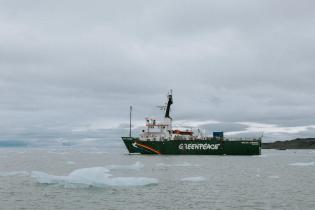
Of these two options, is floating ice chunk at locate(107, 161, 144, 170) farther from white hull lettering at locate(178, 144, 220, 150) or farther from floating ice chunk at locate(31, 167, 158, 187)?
white hull lettering at locate(178, 144, 220, 150)

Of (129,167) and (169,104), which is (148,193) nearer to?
(129,167)

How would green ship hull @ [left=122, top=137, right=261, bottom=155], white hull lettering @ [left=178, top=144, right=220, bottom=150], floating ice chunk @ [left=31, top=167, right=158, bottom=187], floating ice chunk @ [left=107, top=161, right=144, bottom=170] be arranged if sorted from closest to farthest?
floating ice chunk @ [left=31, top=167, right=158, bottom=187] → floating ice chunk @ [left=107, top=161, right=144, bottom=170] → green ship hull @ [left=122, top=137, right=261, bottom=155] → white hull lettering @ [left=178, top=144, right=220, bottom=150]

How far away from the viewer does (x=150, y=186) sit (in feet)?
109

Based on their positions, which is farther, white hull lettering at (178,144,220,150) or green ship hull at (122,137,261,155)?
white hull lettering at (178,144,220,150)

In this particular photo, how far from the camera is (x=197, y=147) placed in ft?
268

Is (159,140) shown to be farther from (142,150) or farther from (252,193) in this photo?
(252,193)

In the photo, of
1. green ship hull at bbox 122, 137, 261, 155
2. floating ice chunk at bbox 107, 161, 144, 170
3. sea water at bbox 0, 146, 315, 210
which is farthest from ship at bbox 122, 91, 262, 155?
sea water at bbox 0, 146, 315, 210

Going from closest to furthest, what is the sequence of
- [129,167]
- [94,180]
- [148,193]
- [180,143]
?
[148,193]
[94,180]
[129,167]
[180,143]

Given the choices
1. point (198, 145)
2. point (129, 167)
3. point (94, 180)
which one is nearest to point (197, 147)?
point (198, 145)

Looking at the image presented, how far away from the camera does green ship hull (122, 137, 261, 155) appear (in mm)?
80688

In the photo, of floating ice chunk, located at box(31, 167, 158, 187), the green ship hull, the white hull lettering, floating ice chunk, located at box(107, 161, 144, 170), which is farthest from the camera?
the white hull lettering

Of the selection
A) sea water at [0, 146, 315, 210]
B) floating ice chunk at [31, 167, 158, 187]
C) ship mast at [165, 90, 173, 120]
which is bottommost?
sea water at [0, 146, 315, 210]

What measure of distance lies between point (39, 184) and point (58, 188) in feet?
11.3

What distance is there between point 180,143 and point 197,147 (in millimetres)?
3257
